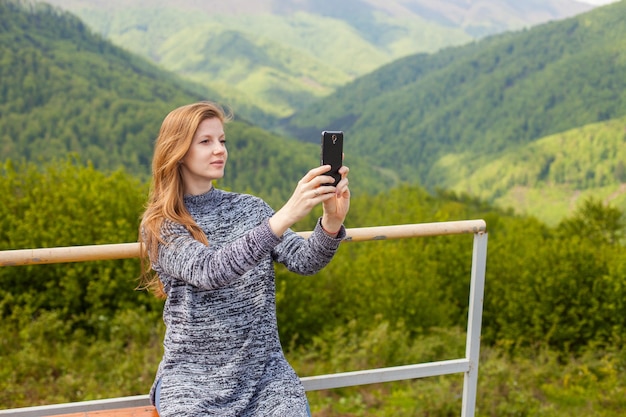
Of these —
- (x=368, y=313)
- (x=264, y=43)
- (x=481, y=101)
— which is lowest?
(x=368, y=313)

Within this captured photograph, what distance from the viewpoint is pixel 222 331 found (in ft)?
5.72

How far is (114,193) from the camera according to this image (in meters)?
16.9

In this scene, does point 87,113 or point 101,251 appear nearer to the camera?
point 101,251

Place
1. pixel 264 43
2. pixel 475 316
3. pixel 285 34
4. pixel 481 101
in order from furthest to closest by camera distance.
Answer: pixel 285 34 < pixel 264 43 < pixel 481 101 < pixel 475 316

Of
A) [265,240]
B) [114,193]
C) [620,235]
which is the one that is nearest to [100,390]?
[265,240]

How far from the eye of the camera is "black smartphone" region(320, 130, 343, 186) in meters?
1.57

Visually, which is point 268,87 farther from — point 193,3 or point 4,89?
point 4,89

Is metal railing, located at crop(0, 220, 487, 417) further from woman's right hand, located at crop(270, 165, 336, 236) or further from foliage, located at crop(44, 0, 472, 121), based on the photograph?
foliage, located at crop(44, 0, 472, 121)

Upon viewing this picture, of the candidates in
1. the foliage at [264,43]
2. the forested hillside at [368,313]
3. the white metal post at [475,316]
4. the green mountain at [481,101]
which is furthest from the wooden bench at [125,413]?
the foliage at [264,43]

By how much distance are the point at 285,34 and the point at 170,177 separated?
137 meters

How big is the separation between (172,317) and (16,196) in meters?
16.2

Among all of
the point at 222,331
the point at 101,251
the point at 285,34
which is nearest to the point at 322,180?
the point at 222,331

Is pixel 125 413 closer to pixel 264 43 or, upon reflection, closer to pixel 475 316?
pixel 475 316

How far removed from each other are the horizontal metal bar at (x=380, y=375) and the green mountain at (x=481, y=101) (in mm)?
71840
